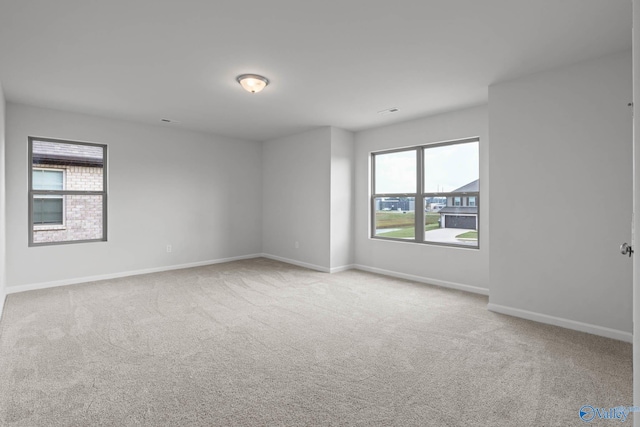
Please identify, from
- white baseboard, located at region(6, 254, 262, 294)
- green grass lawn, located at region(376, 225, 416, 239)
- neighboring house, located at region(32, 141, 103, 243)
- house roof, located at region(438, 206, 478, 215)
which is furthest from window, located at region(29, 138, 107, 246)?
house roof, located at region(438, 206, 478, 215)

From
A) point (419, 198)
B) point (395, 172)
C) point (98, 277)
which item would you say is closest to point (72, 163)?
point (98, 277)

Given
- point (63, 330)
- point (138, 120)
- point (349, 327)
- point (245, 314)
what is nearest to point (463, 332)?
point (349, 327)

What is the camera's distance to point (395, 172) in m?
5.46

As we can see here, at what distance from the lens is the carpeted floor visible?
1896mm

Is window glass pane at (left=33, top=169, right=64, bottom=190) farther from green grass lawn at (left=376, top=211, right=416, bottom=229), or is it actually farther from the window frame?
green grass lawn at (left=376, top=211, right=416, bottom=229)

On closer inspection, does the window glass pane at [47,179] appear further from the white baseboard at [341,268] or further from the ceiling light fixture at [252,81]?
the white baseboard at [341,268]

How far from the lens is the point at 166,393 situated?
2.07 m

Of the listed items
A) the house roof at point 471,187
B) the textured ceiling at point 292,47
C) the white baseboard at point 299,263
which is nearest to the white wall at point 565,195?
the textured ceiling at point 292,47

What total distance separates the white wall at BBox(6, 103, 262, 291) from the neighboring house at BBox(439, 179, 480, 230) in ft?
13.0

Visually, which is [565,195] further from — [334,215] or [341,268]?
[341,268]

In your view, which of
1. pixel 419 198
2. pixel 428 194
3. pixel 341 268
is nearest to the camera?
pixel 428 194

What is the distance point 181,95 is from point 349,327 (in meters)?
3.36

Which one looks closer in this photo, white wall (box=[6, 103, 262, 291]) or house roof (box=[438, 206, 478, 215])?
white wall (box=[6, 103, 262, 291])

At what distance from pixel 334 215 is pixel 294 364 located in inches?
133
